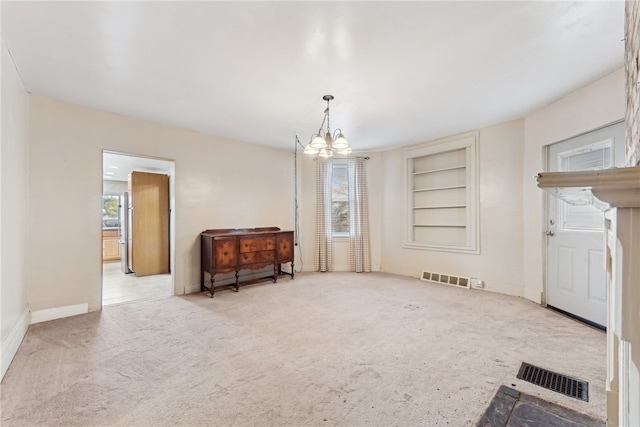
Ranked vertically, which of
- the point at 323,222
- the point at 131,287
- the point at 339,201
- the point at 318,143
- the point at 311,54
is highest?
the point at 311,54

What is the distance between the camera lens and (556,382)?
1.88 m

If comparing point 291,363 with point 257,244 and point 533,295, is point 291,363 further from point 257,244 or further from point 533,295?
point 533,295

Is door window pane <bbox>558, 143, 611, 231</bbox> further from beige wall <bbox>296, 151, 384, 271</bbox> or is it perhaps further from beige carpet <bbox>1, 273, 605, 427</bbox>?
beige wall <bbox>296, 151, 384, 271</bbox>

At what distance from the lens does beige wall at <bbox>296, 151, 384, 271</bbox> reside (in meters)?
5.57

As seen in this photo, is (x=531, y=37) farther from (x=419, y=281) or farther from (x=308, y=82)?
(x=419, y=281)

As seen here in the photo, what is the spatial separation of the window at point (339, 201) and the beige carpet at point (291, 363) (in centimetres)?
231

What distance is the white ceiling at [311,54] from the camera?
1770mm

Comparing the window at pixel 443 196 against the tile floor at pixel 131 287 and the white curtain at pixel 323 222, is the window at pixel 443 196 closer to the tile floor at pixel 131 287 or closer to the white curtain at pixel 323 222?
the white curtain at pixel 323 222

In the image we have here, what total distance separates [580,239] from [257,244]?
407cm

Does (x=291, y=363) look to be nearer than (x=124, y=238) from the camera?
Yes

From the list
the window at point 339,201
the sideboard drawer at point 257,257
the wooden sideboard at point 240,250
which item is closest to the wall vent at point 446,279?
the window at point 339,201

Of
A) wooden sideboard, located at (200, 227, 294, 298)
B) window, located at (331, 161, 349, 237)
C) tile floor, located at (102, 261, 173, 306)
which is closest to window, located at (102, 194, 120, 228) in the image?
tile floor, located at (102, 261, 173, 306)

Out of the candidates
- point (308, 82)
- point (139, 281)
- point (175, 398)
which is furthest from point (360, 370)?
point (139, 281)

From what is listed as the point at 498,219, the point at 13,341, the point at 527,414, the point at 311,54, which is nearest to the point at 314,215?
the point at 498,219
